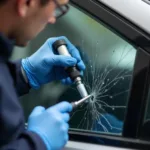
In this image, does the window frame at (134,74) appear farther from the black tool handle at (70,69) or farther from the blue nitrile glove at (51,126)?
the blue nitrile glove at (51,126)

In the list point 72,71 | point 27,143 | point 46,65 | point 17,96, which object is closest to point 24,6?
point 17,96

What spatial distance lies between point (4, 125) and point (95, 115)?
2.67 feet

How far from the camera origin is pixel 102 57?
2148 mm

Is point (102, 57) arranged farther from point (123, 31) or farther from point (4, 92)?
point (4, 92)

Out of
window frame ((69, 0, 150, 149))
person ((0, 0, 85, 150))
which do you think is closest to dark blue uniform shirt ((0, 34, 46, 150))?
person ((0, 0, 85, 150))

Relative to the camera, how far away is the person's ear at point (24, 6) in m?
1.40

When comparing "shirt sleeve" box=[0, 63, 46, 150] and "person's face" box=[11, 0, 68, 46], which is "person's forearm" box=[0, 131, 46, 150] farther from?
"person's face" box=[11, 0, 68, 46]

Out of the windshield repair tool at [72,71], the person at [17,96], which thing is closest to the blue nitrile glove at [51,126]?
the person at [17,96]

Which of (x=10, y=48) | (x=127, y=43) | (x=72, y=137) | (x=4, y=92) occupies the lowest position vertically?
(x=72, y=137)

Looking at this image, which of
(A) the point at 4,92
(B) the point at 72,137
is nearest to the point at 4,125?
(A) the point at 4,92

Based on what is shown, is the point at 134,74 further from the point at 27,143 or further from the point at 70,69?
the point at 27,143

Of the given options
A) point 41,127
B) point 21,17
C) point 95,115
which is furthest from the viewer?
point 95,115

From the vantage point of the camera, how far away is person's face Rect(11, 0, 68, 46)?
142cm

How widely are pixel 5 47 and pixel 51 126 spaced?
37 cm
